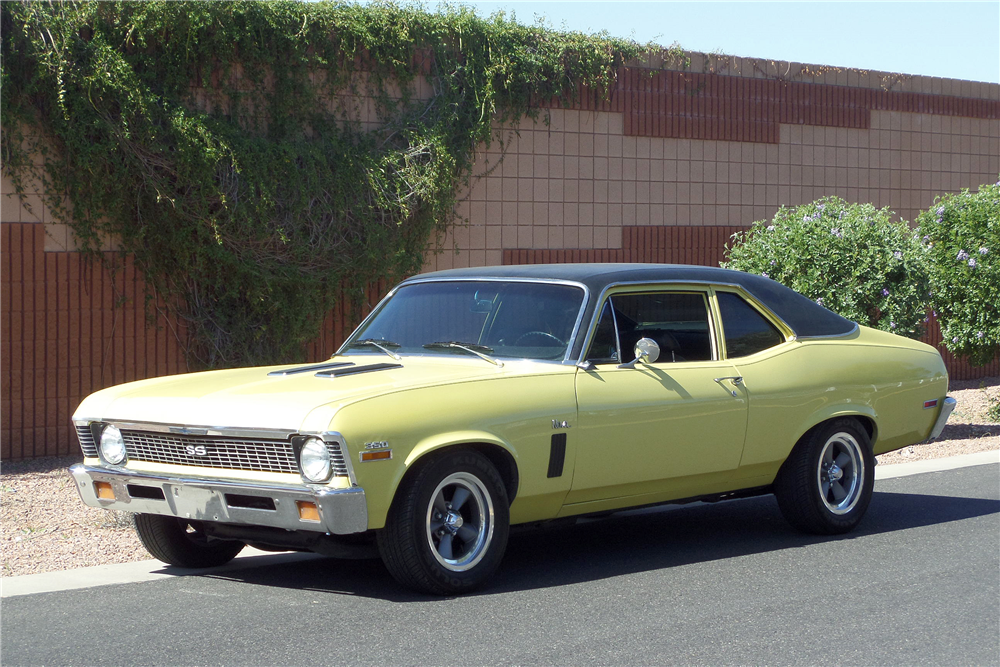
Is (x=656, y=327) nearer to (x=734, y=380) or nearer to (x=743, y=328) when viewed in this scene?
(x=734, y=380)

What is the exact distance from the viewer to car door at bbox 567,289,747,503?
6590 millimetres

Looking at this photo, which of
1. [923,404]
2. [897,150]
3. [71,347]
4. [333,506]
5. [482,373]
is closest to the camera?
[333,506]

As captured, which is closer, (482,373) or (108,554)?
(482,373)

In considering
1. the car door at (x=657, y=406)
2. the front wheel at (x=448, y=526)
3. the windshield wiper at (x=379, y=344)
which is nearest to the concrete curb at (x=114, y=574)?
the windshield wiper at (x=379, y=344)

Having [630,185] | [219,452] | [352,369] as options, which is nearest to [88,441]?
[219,452]

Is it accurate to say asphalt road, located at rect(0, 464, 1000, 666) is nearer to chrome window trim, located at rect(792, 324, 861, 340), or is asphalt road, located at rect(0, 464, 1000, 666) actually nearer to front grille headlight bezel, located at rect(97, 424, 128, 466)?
Result: front grille headlight bezel, located at rect(97, 424, 128, 466)

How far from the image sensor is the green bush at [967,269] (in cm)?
1342

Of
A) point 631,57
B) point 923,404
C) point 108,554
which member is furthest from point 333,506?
point 631,57

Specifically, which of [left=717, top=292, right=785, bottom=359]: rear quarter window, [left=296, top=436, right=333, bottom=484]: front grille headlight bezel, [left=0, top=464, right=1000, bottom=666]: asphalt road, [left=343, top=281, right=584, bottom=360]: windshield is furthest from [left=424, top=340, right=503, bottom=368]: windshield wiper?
[left=717, top=292, right=785, bottom=359]: rear quarter window

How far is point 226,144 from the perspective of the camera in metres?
11.6

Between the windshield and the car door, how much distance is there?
244 millimetres

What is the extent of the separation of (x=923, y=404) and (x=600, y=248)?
280 inches

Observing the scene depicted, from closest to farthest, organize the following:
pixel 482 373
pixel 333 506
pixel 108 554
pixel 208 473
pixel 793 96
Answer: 1. pixel 333 506
2. pixel 208 473
3. pixel 482 373
4. pixel 108 554
5. pixel 793 96

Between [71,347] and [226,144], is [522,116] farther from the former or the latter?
[71,347]
